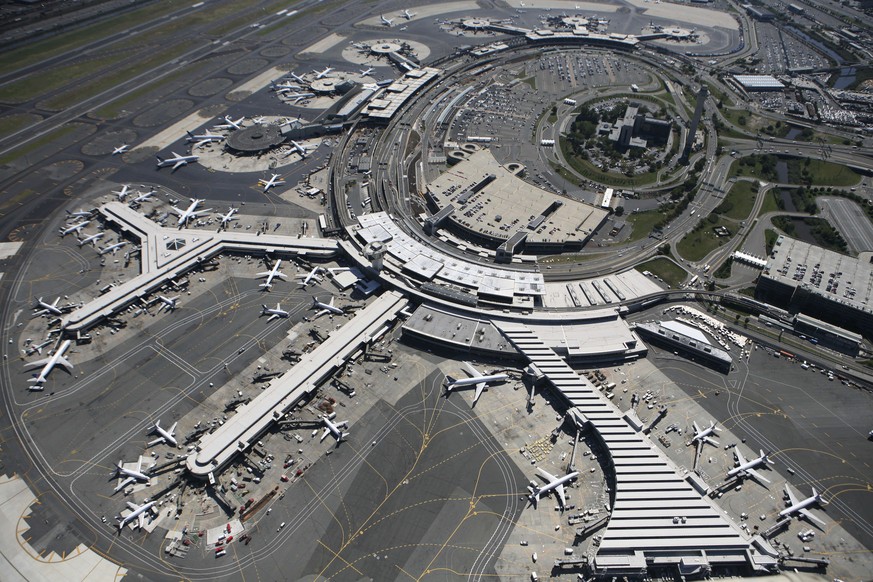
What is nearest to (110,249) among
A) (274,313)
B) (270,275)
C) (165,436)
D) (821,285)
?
(270,275)

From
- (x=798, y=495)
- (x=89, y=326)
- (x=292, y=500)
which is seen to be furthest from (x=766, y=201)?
(x=89, y=326)

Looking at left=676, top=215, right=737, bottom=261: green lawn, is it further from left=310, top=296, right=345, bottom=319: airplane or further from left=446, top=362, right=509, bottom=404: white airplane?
left=310, top=296, right=345, bottom=319: airplane

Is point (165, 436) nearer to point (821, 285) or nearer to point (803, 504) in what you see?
point (803, 504)

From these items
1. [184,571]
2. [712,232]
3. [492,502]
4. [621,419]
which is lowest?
[184,571]

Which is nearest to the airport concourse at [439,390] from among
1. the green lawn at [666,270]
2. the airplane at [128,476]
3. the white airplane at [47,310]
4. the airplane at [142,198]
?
the white airplane at [47,310]

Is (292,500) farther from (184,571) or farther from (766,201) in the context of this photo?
(766,201)

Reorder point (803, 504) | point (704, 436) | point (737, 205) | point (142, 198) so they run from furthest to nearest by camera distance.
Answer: point (142, 198) < point (737, 205) < point (704, 436) < point (803, 504)

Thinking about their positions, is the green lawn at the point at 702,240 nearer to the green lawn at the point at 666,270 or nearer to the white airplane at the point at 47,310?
the green lawn at the point at 666,270
